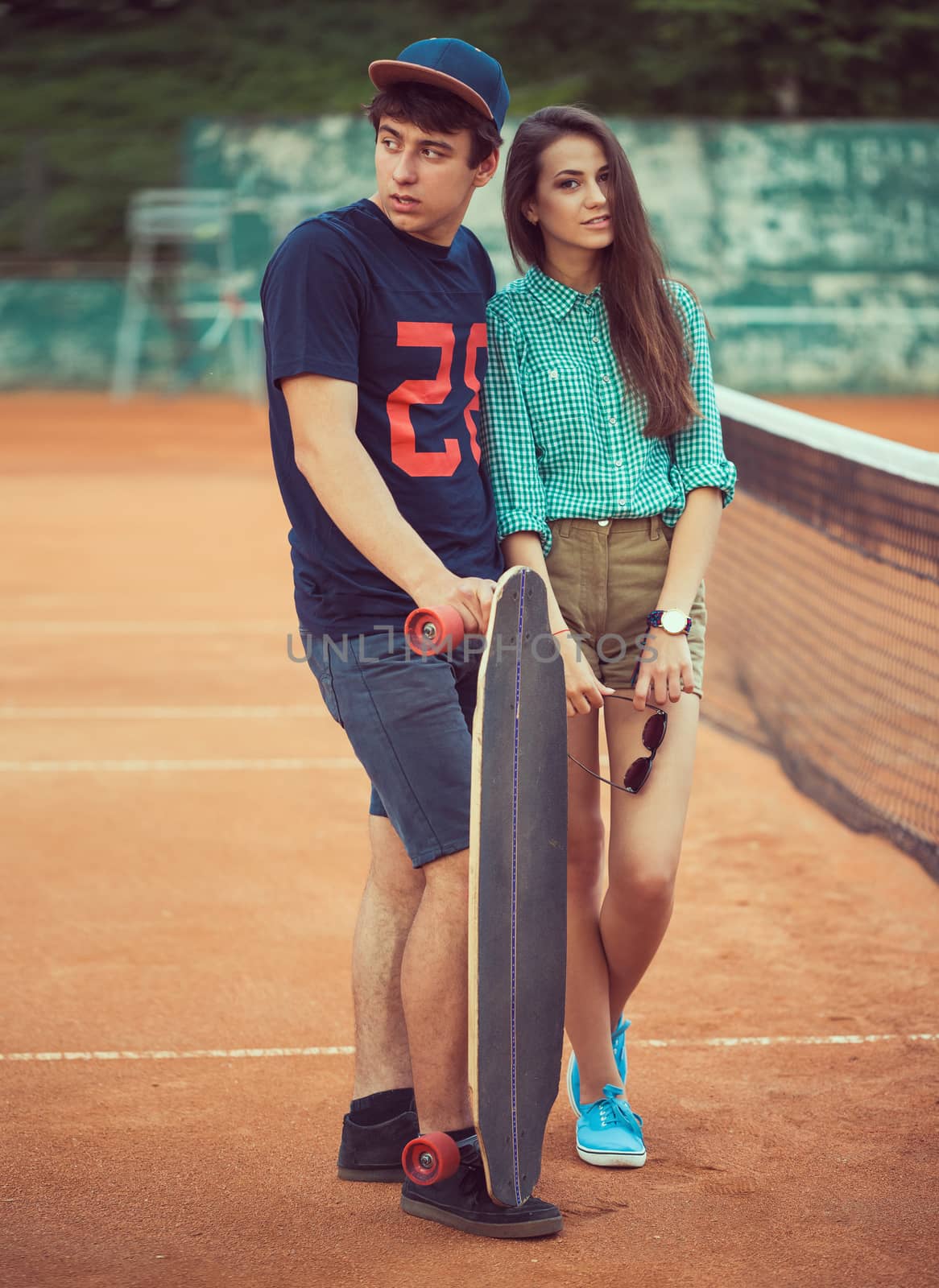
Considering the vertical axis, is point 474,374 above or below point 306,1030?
above

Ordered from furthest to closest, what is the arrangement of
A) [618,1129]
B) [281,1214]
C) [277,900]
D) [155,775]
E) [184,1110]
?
1. [155,775]
2. [277,900]
3. [184,1110]
4. [618,1129]
5. [281,1214]

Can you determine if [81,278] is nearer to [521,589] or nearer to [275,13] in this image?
[275,13]

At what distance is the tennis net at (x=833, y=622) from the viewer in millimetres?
5996

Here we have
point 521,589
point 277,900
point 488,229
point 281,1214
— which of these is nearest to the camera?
point 521,589

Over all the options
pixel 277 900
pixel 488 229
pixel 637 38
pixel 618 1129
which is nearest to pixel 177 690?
pixel 277 900

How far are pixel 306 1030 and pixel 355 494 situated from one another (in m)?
1.79

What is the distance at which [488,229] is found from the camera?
25109 mm

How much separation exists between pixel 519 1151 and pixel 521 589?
1023mm

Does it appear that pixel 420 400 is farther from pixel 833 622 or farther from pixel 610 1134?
pixel 833 622

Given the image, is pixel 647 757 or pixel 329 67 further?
pixel 329 67

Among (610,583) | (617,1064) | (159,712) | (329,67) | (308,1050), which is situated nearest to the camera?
(610,583)

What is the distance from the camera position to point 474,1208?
3105 millimetres

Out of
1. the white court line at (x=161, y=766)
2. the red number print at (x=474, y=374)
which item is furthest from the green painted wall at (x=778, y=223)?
the red number print at (x=474, y=374)

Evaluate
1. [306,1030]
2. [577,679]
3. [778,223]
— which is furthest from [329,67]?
[577,679]
